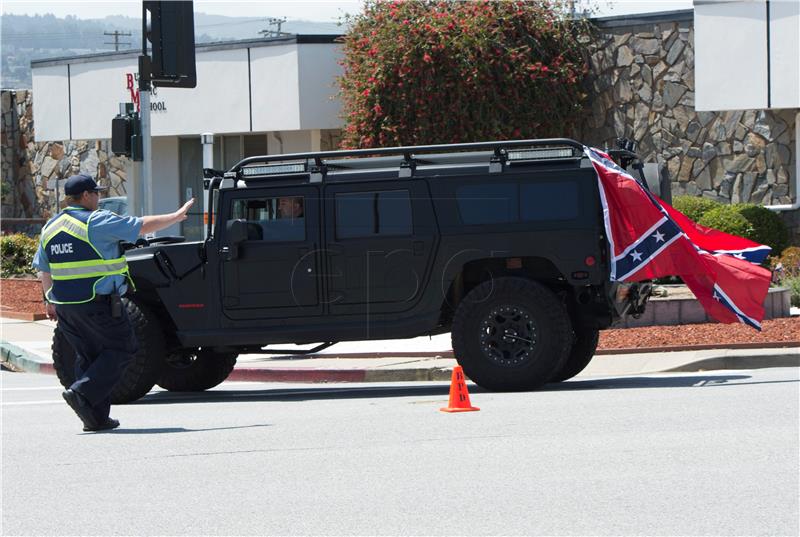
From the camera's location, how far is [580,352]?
12.3 m

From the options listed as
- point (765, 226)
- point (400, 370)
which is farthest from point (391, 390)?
point (765, 226)

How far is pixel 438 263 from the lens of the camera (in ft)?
37.7

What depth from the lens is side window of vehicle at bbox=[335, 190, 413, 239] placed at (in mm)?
11586

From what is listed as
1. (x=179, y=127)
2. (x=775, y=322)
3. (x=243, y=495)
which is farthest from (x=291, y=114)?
(x=243, y=495)

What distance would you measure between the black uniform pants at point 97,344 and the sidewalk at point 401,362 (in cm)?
483

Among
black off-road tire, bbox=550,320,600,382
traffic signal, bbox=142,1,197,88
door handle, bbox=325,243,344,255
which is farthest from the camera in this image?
traffic signal, bbox=142,1,197,88

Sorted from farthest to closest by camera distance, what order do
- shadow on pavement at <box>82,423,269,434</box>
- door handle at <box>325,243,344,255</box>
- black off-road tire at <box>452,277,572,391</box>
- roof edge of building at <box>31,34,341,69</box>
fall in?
roof edge of building at <box>31,34,341,69</box> < door handle at <box>325,243,344,255</box> < black off-road tire at <box>452,277,572,391</box> < shadow on pavement at <box>82,423,269,434</box>

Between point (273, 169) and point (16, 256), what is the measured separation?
54.9 ft

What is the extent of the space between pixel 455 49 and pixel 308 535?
17.9m

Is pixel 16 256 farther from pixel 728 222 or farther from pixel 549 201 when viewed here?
pixel 549 201

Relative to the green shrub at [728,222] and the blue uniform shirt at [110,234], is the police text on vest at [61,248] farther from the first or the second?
the green shrub at [728,222]

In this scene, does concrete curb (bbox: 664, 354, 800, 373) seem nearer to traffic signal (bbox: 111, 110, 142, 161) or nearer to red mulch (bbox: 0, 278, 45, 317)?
traffic signal (bbox: 111, 110, 142, 161)

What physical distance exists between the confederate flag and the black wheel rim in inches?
34.1

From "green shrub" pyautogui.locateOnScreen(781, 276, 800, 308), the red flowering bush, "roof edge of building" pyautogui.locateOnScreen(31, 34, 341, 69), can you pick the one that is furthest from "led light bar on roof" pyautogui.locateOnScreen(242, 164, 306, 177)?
"roof edge of building" pyautogui.locateOnScreen(31, 34, 341, 69)
